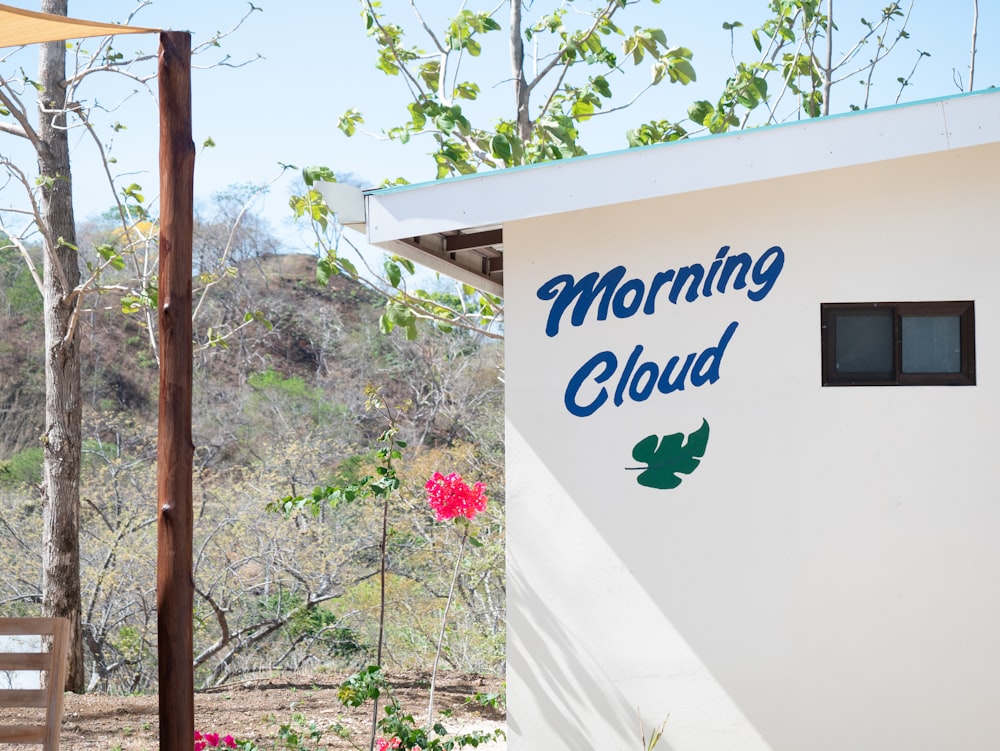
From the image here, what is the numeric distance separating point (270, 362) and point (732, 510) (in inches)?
637

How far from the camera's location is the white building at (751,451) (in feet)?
11.8

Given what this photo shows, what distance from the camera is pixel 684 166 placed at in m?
3.44

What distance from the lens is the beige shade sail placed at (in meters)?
3.06

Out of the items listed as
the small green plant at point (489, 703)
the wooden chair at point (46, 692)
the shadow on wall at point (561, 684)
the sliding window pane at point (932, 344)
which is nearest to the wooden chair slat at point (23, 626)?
the wooden chair at point (46, 692)

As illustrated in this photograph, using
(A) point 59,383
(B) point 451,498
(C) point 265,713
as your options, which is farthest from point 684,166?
(A) point 59,383

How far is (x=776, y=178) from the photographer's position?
3.64m

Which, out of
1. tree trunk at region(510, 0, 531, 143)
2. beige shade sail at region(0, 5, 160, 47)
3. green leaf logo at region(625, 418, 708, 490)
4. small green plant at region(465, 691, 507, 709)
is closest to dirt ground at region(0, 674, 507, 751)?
small green plant at region(465, 691, 507, 709)

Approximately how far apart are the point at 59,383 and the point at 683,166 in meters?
4.93

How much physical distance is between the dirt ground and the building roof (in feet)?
9.50

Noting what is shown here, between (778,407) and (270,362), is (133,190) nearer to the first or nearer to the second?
(778,407)

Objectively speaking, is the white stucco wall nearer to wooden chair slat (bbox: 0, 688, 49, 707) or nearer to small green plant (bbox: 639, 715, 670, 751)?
small green plant (bbox: 639, 715, 670, 751)

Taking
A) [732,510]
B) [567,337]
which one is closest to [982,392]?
[732,510]

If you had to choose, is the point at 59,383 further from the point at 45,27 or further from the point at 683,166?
the point at 683,166

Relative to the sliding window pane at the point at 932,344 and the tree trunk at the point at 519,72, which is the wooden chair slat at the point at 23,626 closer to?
the sliding window pane at the point at 932,344
